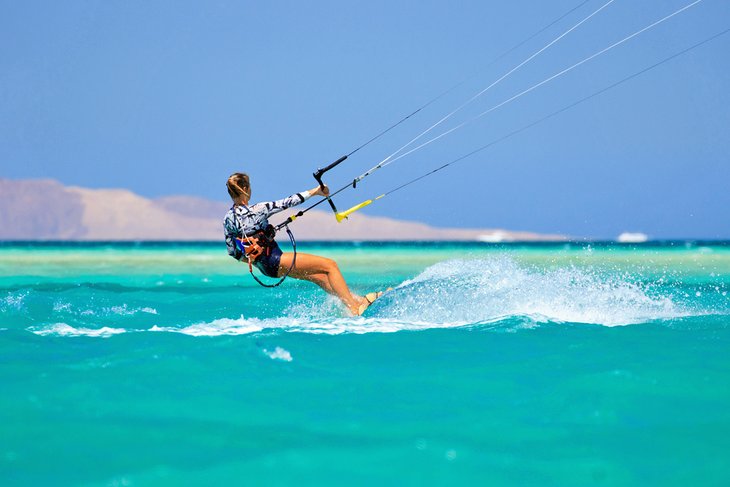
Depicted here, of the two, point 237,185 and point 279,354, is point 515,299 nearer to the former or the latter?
point 237,185

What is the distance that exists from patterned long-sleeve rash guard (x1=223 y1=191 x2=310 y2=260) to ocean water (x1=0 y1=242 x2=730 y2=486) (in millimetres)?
1060

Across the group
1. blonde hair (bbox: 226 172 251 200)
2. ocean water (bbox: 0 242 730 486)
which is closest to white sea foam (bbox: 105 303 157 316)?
ocean water (bbox: 0 242 730 486)

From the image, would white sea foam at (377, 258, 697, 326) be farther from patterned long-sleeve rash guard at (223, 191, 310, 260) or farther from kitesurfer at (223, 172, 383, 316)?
patterned long-sleeve rash guard at (223, 191, 310, 260)

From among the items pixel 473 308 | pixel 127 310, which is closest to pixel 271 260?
pixel 473 308

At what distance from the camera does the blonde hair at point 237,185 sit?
28.8 ft

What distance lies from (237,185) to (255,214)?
0.38 meters

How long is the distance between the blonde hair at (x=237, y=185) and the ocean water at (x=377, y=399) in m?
1.44

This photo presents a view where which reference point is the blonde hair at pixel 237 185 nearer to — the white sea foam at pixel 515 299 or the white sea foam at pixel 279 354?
the white sea foam at pixel 515 299

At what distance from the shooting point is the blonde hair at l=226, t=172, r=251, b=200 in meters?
8.79

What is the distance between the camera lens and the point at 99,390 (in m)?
5.53

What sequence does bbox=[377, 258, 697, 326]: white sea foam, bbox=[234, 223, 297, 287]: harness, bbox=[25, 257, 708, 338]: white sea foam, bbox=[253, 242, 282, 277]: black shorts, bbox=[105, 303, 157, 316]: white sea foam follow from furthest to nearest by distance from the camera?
bbox=[105, 303, 157, 316]: white sea foam, bbox=[377, 258, 697, 326]: white sea foam, bbox=[253, 242, 282, 277]: black shorts, bbox=[234, 223, 297, 287]: harness, bbox=[25, 257, 708, 338]: white sea foam

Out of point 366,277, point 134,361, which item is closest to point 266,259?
point 134,361

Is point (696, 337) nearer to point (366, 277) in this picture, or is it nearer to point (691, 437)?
point (691, 437)

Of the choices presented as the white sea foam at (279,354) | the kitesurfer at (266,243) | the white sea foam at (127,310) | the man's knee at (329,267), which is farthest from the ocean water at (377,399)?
the white sea foam at (127,310)
